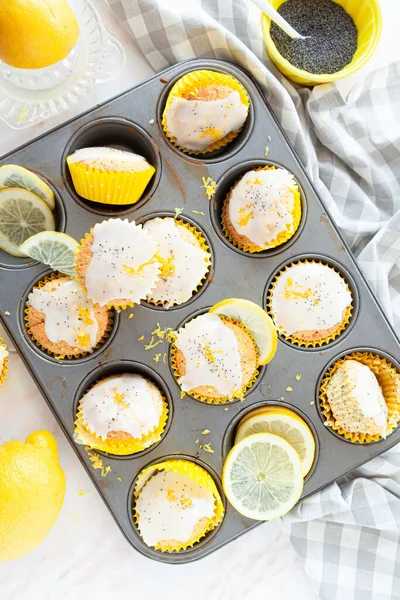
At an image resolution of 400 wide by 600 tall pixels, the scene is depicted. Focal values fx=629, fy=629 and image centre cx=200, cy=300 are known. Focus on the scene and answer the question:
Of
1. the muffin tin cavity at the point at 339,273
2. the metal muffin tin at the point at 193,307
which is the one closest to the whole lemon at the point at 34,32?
the metal muffin tin at the point at 193,307

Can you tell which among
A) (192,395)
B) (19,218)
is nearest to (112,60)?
(19,218)

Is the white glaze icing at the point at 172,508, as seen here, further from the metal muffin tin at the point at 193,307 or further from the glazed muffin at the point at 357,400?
the glazed muffin at the point at 357,400

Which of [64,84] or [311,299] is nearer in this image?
[311,299]

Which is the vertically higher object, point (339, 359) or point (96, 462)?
point (96, 462)

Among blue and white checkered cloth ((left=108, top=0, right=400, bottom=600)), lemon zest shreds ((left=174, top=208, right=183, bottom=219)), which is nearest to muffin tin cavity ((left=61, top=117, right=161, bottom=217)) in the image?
lemon zest shreds ((left=174, top=208, right=183, bottom=219))

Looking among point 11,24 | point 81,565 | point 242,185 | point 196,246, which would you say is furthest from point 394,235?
point 81,565

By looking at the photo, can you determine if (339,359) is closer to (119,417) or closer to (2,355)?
(119,417)
